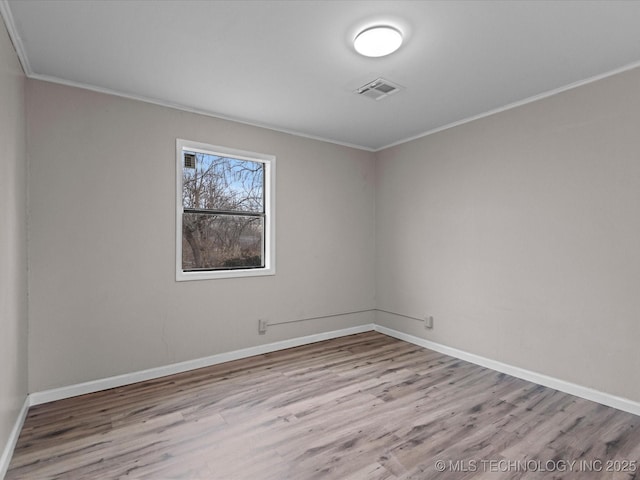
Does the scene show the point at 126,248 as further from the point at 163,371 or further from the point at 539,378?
the point at 539,378

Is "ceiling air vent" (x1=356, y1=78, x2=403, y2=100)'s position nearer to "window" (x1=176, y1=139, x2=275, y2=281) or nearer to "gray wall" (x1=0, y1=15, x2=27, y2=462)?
"window" (x1=176, y1=139, x2=275, y2=281)

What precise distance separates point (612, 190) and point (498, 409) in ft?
6.22

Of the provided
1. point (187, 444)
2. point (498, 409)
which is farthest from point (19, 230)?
point (498, 409)

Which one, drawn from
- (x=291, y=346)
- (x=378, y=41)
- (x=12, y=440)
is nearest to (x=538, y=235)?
(x=378, y=41)

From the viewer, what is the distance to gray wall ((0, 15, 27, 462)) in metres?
1.94

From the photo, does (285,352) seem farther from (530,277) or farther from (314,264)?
(530,277)

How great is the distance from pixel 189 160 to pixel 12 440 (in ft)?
8.29

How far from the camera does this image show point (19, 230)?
2396mm

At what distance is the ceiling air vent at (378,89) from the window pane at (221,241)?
1.78m

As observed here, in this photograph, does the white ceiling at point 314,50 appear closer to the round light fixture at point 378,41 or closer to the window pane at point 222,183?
the round light fixture at point 378,41

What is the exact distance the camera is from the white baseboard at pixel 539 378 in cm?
257

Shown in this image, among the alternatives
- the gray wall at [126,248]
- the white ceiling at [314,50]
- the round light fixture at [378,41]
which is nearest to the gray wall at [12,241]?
the gray wall at [126,248]

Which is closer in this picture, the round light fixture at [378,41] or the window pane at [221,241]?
the round light fixture at [378,41]

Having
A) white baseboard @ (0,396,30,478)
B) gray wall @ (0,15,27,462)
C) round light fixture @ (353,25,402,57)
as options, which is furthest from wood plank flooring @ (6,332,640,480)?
round light fixture @ (353,25,402,57)
